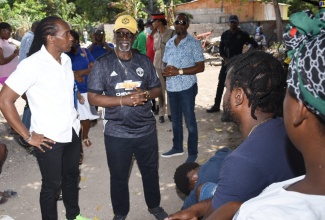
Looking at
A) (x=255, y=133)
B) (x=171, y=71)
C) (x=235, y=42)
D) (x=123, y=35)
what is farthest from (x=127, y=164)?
(x=235, y=42)

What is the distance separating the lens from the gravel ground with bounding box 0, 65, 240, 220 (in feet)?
14.3

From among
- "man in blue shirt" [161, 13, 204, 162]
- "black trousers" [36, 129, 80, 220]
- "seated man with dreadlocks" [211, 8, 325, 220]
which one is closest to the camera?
"seated man with dreadlocks" [211, 8, 325, 220]

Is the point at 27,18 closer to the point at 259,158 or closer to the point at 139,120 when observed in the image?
the point at 139,120

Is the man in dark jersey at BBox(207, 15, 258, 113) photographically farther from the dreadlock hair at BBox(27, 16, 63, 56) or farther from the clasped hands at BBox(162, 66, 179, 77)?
the dreadlock hair at BBox(27, 16, 63, 56)

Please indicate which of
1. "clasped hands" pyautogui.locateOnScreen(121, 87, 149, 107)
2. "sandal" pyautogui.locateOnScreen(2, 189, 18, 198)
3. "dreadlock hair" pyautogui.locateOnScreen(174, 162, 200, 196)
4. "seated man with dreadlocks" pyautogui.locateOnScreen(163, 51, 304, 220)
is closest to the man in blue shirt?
"clasped hands" pyautogui.locateOnScreen(121, 87, 149, 107)

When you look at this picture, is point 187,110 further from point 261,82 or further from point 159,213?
point 261,82

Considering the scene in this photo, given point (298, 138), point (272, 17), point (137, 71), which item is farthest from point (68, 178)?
point (272, 17)

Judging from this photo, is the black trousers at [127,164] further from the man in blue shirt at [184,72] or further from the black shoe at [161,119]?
the black shoe at [161,119]

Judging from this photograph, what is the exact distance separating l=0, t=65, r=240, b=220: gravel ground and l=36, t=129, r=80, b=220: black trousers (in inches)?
26.3

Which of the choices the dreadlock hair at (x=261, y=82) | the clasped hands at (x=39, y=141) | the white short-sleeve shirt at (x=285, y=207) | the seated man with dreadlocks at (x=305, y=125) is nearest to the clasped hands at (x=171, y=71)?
the clasped hands at (x=39, y=141)

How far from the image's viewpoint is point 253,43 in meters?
7.52

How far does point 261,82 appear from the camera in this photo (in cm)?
188

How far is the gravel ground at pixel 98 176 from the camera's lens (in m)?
4.37

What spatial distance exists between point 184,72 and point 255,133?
3.19 metres
